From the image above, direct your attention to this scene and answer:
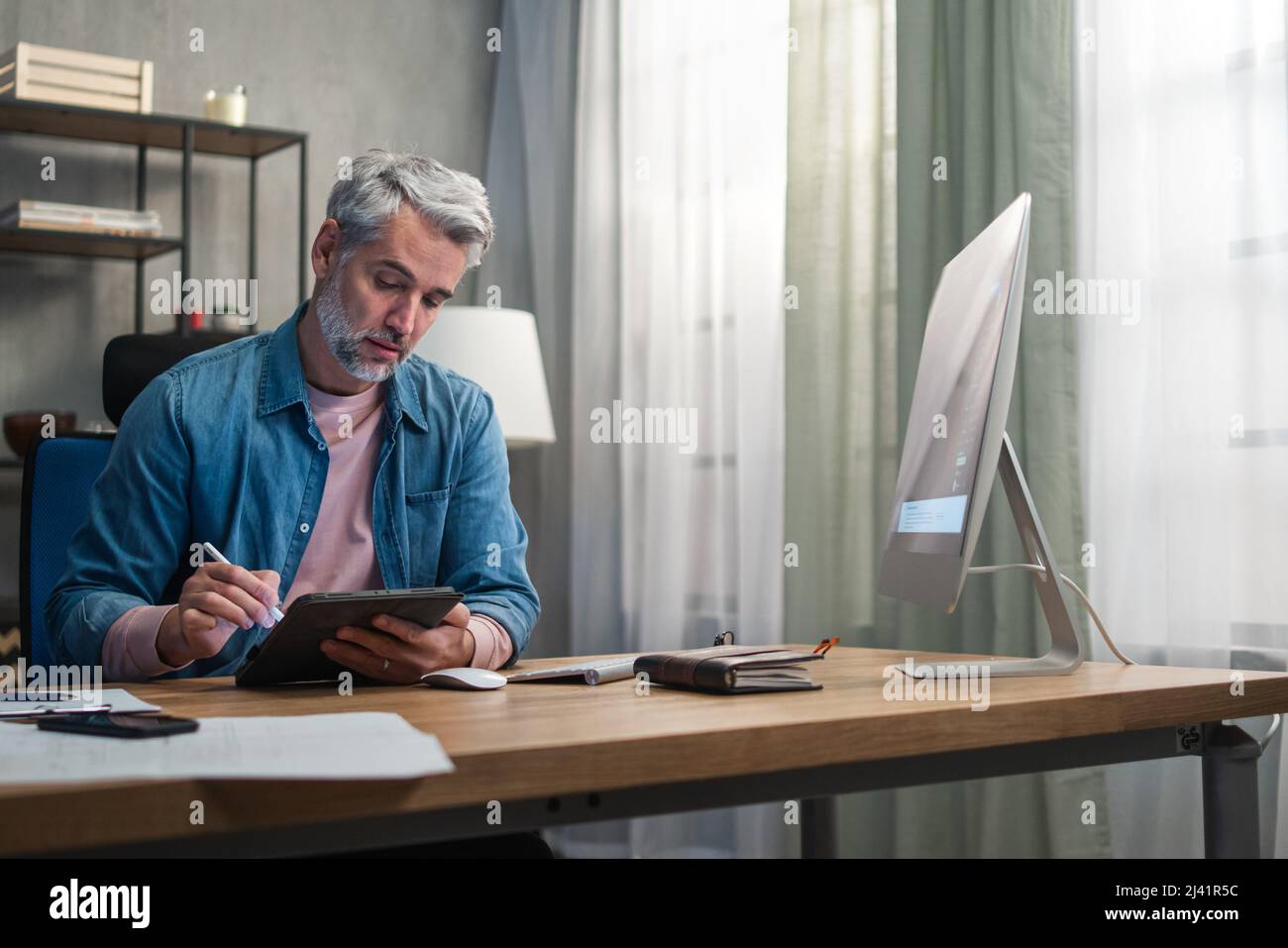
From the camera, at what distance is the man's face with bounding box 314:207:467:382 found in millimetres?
1435

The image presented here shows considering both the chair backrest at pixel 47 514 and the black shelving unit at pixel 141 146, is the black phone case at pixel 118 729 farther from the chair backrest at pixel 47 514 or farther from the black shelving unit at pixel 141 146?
the black shelving unit at pixel 141 146

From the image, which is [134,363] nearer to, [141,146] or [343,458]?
[343,458]

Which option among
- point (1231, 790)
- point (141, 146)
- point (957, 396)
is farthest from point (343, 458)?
point (141, 146)

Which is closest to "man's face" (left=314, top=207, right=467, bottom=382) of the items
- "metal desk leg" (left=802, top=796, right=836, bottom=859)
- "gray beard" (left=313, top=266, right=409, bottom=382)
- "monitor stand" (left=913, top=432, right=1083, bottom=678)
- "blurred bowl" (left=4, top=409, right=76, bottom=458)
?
"gray beard" (left=313, top=266, right=409, bottom=382)

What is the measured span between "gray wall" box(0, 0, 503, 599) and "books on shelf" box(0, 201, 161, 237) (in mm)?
230

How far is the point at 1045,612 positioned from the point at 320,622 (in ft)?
2.24

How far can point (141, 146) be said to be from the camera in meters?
3.34

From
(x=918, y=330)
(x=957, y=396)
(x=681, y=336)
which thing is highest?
(x=681, y=336)

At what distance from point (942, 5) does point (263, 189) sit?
2.09 m

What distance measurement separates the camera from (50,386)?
3256mm

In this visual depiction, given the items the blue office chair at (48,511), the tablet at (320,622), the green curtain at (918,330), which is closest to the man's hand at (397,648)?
the tablet at (320,622)

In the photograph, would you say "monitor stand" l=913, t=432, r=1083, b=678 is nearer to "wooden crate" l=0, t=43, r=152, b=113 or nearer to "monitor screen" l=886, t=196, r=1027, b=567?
"monitor screen" l=886, t=196, r=1027, b=567

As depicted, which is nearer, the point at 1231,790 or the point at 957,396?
the point at 1231,790

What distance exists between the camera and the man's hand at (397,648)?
1.05 metres
